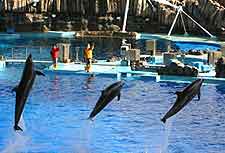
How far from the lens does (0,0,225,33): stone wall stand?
137 ft

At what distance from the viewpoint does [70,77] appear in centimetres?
2295

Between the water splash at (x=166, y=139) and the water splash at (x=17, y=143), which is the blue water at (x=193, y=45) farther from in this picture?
the water splash at (x=17, y=143)

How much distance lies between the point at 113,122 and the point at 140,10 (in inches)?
1148

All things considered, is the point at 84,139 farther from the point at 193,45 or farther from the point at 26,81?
the point at 193,45

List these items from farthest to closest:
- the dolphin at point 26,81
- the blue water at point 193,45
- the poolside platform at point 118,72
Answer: the blue water at point 193,45 < the poolside platform at point 118,72 < the dolphin at point 26,81

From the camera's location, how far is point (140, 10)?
4406cm

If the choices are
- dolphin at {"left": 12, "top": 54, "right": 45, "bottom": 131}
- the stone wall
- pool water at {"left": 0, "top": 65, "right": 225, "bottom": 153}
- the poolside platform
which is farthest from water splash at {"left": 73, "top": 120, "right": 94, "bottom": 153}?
the stone wall

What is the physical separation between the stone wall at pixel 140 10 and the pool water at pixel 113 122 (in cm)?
2110

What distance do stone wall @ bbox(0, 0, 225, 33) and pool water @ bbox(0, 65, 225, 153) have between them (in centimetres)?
2110

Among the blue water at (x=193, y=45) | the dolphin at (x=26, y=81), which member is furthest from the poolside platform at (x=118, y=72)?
the dolphin at (x=26, y=81)

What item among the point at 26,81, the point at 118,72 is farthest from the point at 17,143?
the point at 118,72

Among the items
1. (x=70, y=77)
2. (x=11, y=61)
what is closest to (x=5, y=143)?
(x=70, y=77)

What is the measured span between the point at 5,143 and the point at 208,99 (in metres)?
7.53

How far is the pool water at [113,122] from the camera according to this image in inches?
519
